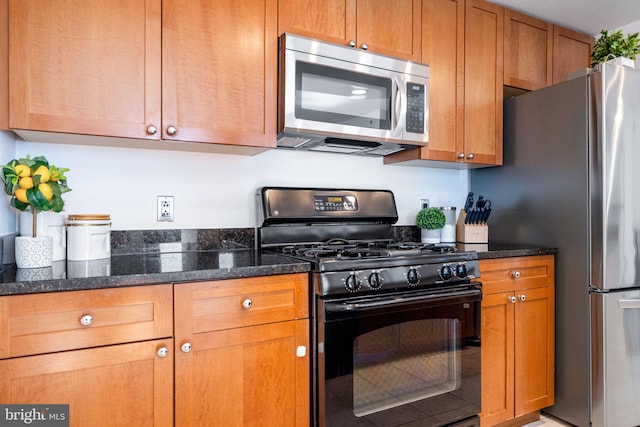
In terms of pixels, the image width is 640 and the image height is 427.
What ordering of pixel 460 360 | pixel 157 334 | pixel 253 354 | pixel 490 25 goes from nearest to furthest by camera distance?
pixel 157 334 → pixel 253 354 → pixel 460 360 → pixel 490 25

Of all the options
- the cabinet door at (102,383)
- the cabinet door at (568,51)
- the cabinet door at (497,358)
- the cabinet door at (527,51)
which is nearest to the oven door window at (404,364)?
the cabinet door at (497,358)

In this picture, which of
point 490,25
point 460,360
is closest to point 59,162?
point 460,360

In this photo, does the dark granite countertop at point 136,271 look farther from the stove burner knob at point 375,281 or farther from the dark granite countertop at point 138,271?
the stove burner knob at point 375,281

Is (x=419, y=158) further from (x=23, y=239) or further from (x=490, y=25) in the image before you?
(x=23, y=239)

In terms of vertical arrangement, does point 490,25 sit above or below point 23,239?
above

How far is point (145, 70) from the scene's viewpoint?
1496mm

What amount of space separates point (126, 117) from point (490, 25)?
2086mm

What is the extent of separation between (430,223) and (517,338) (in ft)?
2.47

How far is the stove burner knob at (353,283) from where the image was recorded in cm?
146

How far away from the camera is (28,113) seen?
1334 mm

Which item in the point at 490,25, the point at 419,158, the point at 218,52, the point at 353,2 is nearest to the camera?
the point at 218,52

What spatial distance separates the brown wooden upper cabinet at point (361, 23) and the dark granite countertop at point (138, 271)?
1.05 meters

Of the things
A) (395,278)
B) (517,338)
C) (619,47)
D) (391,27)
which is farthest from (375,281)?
(619,47)

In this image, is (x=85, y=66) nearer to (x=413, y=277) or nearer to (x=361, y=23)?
(x=361, y=23)
